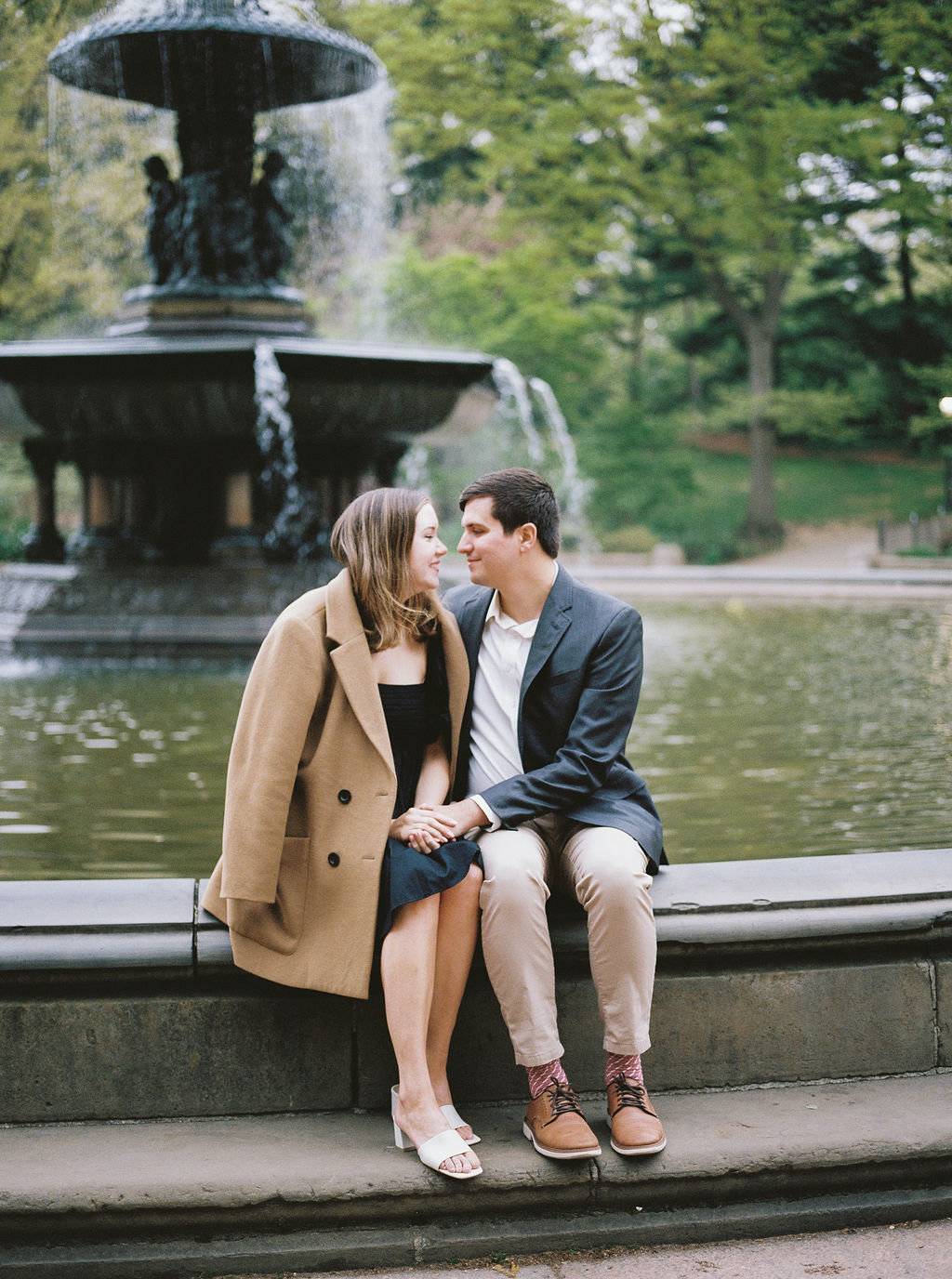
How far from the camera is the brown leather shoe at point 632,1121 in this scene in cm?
274

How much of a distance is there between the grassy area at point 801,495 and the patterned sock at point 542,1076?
30430mm

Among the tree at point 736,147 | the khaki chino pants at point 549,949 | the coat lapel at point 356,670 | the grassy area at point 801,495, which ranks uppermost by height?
the tree at point 736,147

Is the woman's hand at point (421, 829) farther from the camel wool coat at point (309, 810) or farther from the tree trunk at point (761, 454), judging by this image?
the tree trunk at point (761, 454)

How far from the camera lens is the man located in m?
2.83

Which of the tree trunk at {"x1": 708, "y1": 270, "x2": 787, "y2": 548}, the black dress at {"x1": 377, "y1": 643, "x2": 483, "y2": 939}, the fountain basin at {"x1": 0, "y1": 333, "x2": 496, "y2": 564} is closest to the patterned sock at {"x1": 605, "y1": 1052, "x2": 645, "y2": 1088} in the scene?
the black dress at {"x1": 377, "y1": 643, "x2": 483, "y2": 939}

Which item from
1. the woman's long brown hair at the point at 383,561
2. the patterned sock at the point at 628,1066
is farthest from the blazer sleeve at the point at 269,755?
the patterned sock at the point at 628,1066

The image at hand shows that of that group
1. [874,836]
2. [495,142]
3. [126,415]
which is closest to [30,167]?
[495,142]

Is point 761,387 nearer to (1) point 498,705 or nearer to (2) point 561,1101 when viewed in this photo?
(1) point 498,705

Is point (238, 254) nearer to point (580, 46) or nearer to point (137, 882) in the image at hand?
point (137, 882)

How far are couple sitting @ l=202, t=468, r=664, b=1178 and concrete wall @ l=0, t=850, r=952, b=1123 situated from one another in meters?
0.14

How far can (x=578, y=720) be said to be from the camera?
10.4ft

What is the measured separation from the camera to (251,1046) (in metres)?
2.93

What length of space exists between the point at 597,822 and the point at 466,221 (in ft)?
122

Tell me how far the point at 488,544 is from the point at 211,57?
31.2ft
